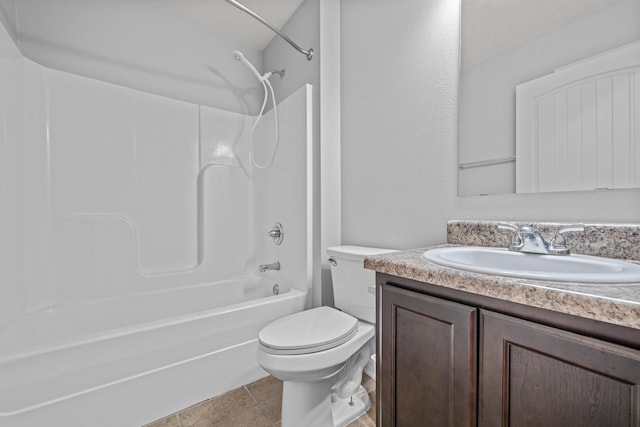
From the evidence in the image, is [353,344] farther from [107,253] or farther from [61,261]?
[61,261]

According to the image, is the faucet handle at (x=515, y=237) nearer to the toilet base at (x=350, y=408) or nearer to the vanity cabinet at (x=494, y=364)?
the vanity cabinet at (x=494, y=364)

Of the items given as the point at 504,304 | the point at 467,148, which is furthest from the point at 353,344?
the point at 467,148

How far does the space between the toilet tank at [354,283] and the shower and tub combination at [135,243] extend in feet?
1.11

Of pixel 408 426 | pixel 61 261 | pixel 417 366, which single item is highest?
pixel 61 261

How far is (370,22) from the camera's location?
1620 mm

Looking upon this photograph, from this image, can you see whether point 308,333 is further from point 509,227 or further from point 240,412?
point 509,227

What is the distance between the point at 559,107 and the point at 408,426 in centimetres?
116

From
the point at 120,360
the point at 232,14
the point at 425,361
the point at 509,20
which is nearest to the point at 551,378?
the point at 425,361

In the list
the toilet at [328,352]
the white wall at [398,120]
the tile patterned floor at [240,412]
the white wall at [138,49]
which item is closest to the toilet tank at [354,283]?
the toilet at [328,352]

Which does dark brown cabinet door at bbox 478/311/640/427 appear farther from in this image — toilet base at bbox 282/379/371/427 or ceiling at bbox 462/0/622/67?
ceiling at bbox 462/0/622/67

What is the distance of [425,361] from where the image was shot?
71 centimetres

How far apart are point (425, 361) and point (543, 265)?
0.49 metres

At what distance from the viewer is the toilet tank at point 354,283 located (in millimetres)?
1364

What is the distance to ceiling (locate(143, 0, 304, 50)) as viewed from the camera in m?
1.95
